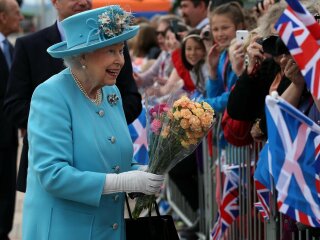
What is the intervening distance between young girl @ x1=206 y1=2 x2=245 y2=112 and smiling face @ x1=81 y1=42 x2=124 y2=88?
94.6 inches

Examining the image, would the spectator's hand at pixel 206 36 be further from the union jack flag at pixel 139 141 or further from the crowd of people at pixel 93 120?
the crowd of people at pixel 93 120

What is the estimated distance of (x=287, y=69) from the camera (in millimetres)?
4488

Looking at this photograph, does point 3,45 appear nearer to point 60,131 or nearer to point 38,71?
point 38,71

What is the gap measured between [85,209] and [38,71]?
1.71 metres

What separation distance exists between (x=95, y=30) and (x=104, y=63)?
0.52ft

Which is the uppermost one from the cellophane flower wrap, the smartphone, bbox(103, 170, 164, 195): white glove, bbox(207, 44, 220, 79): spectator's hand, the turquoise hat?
the turquoise hat

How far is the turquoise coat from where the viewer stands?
424cm

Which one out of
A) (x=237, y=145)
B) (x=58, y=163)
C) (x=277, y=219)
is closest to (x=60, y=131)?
(x=58, y=163)

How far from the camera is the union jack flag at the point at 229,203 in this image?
251 inches

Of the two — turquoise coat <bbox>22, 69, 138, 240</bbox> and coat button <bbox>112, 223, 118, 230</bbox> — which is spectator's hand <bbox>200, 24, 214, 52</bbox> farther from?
coat button <bbox>112, 223, 118, 230</bbox>

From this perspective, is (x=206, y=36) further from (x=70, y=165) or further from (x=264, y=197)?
(x=70, y=165)

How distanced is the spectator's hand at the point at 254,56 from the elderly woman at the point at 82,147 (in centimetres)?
122

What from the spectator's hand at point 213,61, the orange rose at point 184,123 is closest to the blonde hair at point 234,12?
the spectator's hand at point 213,61

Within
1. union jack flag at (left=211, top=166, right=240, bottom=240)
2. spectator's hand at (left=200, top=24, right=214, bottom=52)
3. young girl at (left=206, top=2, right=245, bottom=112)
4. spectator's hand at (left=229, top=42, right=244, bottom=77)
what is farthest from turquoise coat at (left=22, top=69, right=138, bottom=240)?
spectator's hand at (left=200, top=24, right=214, bottom=52)
